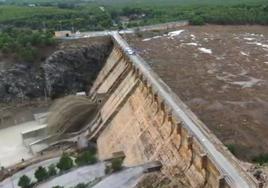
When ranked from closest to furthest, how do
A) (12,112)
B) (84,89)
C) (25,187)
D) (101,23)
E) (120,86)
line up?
(25,187)
(120,86)
(12,112)
(84,89)
(101,23)

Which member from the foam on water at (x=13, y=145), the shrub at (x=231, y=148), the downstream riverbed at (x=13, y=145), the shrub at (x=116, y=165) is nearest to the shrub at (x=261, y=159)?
the shrub at (x=231, y=148)

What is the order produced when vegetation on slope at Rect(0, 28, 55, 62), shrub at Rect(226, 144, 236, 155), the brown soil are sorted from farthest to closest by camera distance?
1. vegetation on slope at Rect(0, 28, 55, 62)
2. the brown soil
3. shrub at Rect(226, 144, 236, 155)

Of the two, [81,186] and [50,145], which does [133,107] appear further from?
[81,186]

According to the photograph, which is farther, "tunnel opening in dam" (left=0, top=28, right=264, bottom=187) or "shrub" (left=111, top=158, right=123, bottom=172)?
"shrub" (left=111, top=158, right=123, bottom=172)

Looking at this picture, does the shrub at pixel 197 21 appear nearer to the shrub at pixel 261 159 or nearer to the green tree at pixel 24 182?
the green tree at pixel 24 182

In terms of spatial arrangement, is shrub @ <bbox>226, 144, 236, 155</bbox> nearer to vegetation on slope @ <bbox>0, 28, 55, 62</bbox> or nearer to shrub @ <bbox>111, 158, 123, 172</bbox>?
shrub @ <bbox>111, 158, 123, 172</bbox>

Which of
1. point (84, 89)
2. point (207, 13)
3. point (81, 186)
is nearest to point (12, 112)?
point (84, 89)

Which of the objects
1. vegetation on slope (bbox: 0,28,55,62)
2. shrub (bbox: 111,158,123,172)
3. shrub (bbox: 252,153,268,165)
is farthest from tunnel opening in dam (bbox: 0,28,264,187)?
vegetation on slope (bbox: 0,28,55,62)
